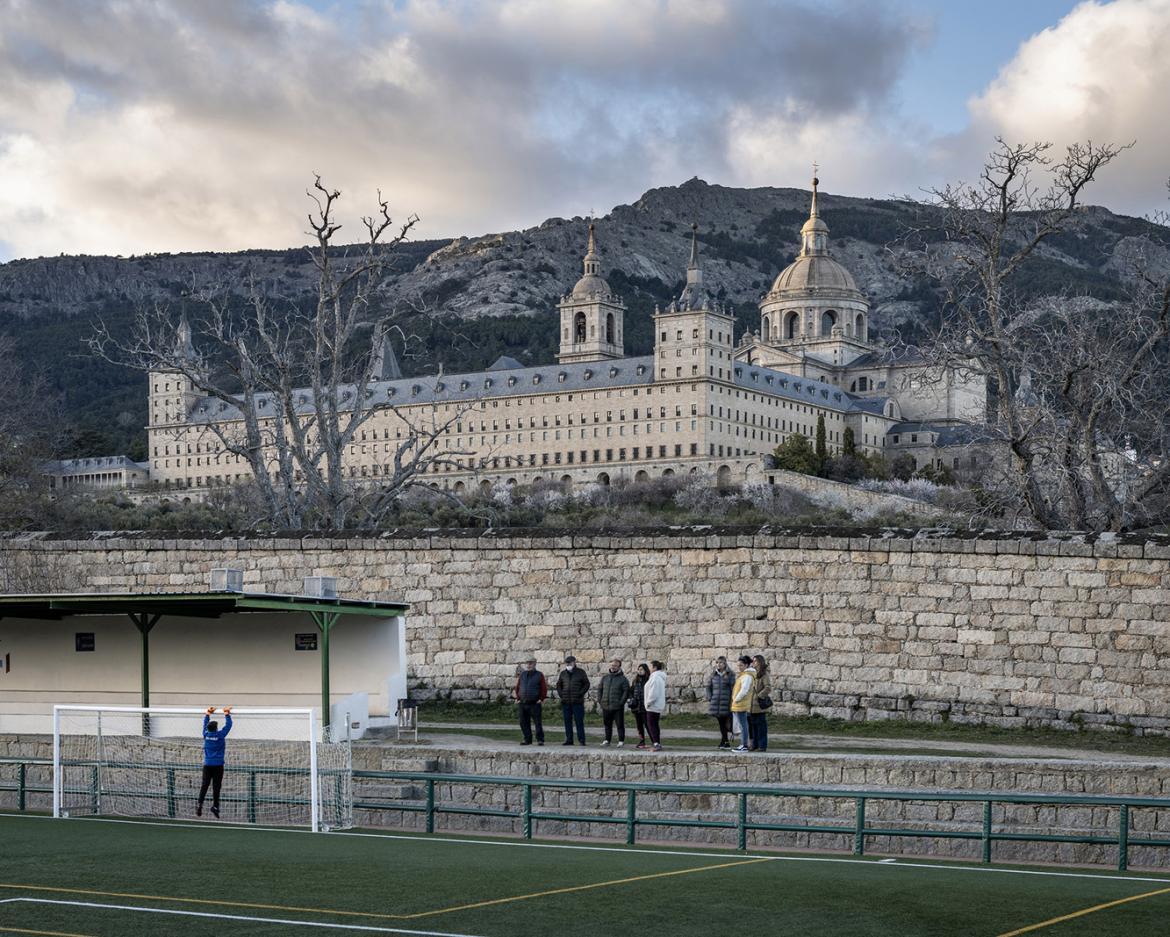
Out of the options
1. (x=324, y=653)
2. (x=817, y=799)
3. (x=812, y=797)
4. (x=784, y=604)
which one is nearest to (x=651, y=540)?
(x=784, y=604)

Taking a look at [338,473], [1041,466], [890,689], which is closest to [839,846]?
[890,689]

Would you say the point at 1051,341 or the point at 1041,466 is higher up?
the point at 1051,341

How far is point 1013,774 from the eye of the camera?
16.4 meters

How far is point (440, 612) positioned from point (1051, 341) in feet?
35.8

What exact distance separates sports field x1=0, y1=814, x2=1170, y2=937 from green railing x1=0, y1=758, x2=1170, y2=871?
0.34 m

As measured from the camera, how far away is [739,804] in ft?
49.4

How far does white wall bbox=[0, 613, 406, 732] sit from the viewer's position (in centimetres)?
2039

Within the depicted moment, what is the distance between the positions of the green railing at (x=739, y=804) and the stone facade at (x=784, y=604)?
4.83m

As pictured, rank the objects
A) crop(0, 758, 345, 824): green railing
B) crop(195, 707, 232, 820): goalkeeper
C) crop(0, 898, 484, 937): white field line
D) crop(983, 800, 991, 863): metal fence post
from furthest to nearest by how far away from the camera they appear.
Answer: crop(0, 758, 345, 824): green railing → crop(195, 707, 232, 820): goalkeeper → crop(983, 800, 991, 863): metal fence post → crop(0, 898, 484, 937): white field line

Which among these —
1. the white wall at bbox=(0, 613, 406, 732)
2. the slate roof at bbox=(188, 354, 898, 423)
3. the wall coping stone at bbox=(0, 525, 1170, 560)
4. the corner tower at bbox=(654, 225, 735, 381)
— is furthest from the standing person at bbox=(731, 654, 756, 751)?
the corner tower at bbox=(654, 225, 735, 381)

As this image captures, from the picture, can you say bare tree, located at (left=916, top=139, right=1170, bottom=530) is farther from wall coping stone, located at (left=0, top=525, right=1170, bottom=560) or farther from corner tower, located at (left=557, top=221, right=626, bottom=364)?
corner tower, located at (left=557, top=221, right=626, bottom=364)

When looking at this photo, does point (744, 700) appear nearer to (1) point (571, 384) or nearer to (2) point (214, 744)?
(2) point (214, 744)

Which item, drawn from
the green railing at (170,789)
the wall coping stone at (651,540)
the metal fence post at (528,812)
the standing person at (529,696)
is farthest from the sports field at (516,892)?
the wall coping stone at (651,540)

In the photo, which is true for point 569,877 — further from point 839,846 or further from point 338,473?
point 338,473
